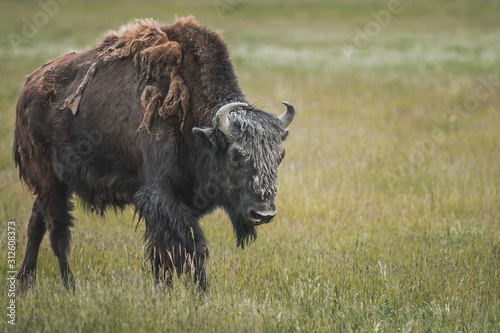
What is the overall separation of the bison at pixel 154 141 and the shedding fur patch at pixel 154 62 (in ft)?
0.03

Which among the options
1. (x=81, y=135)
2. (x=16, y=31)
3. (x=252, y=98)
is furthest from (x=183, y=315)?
(x=16, y=31)

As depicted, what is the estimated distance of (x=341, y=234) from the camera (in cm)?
680

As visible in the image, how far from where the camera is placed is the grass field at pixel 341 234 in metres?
4.21

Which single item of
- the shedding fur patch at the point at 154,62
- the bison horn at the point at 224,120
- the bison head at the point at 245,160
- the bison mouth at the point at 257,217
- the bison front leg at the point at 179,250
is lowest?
the bison front leg at the point at 179,250

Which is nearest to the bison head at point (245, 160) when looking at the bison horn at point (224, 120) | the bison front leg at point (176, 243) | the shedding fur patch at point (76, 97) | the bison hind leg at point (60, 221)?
the bison horn at point (224, 120)

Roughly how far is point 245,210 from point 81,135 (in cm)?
201

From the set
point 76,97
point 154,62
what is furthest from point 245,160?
point 76,97

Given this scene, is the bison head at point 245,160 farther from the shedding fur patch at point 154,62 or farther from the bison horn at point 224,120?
the shedding fur patch at point 154,62

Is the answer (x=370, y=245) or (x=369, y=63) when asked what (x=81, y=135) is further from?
(x=369, y=63)

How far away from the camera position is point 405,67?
77.1 feet

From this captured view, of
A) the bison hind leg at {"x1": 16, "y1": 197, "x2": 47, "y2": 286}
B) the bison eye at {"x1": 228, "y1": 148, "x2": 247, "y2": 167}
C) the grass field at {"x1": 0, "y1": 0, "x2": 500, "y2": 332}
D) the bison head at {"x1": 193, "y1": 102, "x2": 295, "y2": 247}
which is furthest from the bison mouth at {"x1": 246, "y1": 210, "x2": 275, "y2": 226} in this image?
the bison hind leg at {"x1": 16, "y1": 197, "x2": 47, "y2": 286}

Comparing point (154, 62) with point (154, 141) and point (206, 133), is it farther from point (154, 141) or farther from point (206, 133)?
point (206, 133)

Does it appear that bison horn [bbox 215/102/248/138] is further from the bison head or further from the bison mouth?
the bison mouth

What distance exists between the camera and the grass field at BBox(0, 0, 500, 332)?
166 inches
